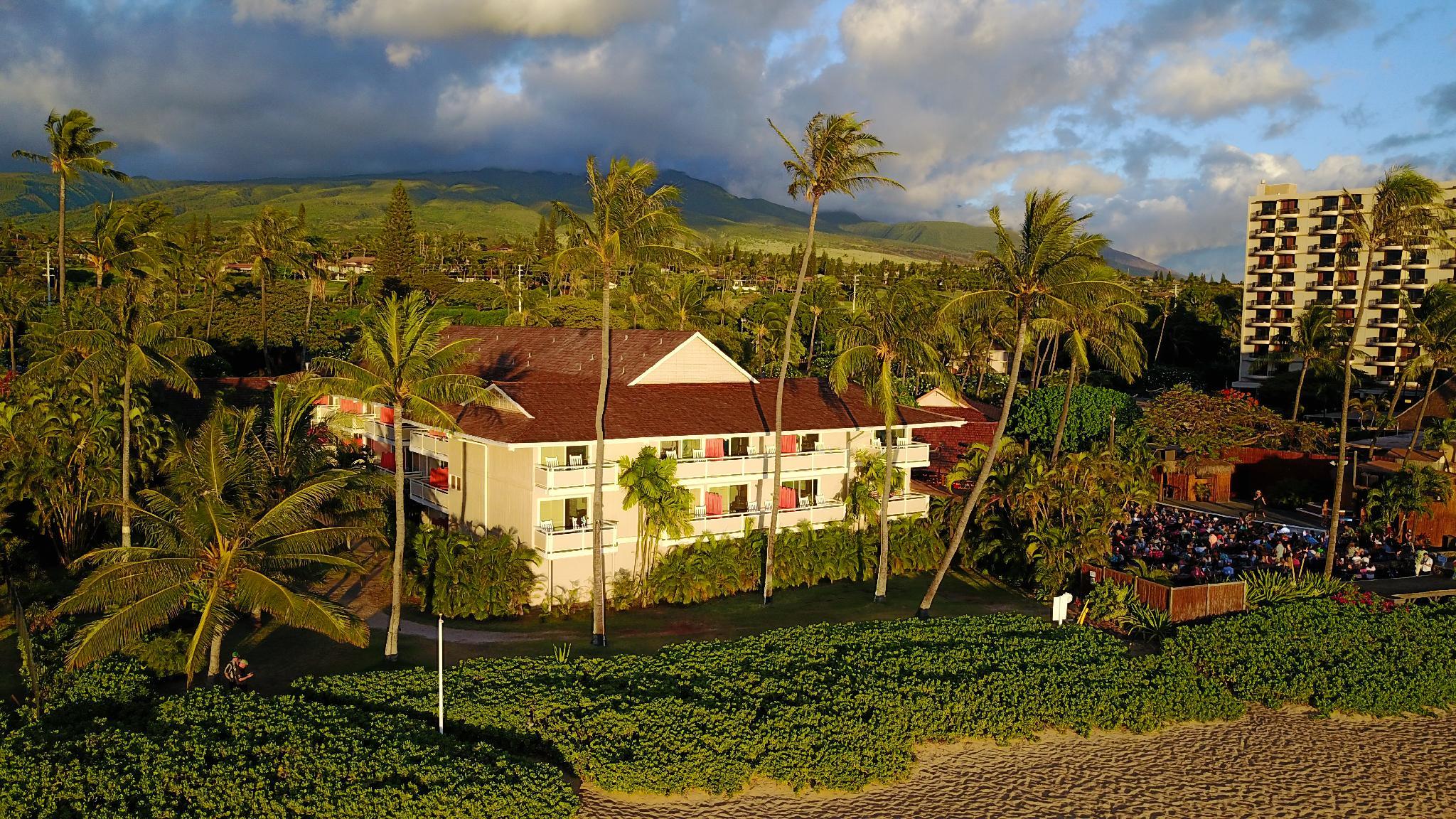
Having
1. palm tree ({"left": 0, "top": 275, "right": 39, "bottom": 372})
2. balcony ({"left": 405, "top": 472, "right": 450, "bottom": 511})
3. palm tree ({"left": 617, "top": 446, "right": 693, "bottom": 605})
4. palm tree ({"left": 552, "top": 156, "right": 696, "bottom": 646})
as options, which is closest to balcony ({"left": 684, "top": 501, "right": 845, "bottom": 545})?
palm tree ({"left": 617, "top": 446, "right": 693, "bottom": 605})

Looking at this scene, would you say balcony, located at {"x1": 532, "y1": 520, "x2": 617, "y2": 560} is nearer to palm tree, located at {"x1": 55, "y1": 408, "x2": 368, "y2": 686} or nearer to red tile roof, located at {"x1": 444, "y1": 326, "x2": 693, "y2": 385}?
red tile roof, located at {"x1": 444, "y1": 326, "x2": 693, "y2": 385}

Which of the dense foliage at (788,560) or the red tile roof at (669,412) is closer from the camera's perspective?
the red tile roof at (669,412)

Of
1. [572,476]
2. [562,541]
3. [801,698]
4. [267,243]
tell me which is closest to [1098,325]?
[572,476]

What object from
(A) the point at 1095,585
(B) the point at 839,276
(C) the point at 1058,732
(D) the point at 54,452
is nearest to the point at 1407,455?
(A) the point at 1095,585

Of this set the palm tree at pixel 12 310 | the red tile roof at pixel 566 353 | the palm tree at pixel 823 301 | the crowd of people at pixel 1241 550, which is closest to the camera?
the crowd of people at pixel 1241 550

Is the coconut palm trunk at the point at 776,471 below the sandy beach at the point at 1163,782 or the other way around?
the other way around

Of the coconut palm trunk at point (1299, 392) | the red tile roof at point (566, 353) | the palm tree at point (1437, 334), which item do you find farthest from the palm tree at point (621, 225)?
the coconut palm trunk at point (1299, 392)

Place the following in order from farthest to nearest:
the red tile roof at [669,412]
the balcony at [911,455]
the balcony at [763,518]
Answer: the balcony at [911,455]
the balcony at [763,518]
the red tile roof at [669,412]

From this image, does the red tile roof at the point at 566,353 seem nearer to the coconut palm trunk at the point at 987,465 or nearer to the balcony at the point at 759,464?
the balcony at the point at 759,464
